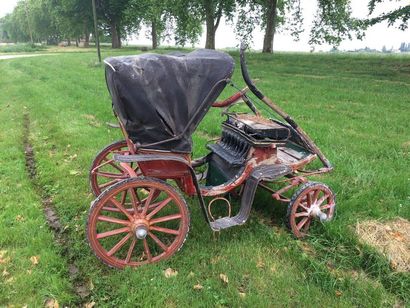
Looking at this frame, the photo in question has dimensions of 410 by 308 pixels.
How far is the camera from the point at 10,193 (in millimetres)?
5266

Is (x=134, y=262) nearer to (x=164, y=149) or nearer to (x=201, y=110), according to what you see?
(x=164, y=149)

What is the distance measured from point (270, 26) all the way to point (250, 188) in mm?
23717

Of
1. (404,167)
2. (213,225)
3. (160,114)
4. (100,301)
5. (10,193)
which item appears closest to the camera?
(100,301)

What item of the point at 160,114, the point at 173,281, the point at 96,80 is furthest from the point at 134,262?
the point at 96,80

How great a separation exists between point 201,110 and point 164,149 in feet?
1.70

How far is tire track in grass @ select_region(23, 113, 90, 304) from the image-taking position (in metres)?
3.47

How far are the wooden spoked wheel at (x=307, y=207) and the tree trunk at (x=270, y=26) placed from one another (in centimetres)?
2283

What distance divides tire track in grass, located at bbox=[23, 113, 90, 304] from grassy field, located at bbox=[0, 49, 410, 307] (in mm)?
22

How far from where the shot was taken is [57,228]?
445 cm

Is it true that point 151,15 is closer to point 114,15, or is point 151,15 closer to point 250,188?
point 114,15

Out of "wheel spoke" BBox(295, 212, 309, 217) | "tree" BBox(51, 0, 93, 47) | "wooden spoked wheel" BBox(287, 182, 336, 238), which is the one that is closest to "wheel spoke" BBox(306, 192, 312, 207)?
"wooden spoked wheel" BBox(287, 182, 336, 238)

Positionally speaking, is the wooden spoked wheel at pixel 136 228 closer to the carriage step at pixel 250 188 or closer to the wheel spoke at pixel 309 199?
the carriage step at pixel 250 188

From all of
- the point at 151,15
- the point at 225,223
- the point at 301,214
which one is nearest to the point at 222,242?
the point at 225,223

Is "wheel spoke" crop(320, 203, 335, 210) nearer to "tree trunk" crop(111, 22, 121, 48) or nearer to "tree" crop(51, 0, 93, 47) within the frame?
"tree trunk" crop(111, 22, 121, 48)
